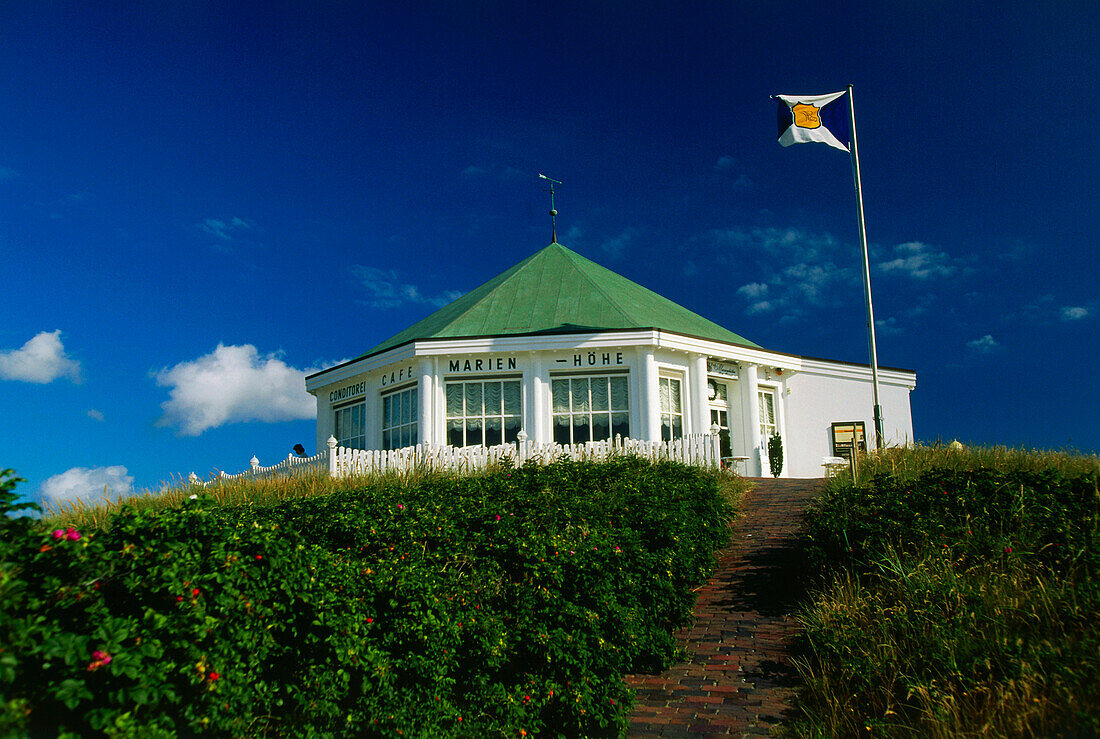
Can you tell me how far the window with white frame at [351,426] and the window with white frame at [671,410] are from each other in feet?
28.6

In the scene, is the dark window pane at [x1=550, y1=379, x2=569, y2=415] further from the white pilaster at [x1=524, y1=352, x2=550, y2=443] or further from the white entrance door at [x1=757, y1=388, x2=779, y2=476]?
the white entrance door at [x1=757, y1=388, x2=779, y2=476]

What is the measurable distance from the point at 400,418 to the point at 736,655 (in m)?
14.5

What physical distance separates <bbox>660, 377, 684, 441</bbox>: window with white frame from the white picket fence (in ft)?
12.2

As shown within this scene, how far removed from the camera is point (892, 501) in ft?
28.4

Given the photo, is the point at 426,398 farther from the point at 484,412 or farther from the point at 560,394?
the point at 560,394

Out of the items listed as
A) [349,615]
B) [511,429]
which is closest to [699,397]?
[511,429]

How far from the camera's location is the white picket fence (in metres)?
14.5

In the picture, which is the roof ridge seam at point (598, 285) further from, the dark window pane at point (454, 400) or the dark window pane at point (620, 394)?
the dark window pane at point (454, 400)

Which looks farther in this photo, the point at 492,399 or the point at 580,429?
the point at 492,399

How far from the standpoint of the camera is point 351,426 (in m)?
23.2

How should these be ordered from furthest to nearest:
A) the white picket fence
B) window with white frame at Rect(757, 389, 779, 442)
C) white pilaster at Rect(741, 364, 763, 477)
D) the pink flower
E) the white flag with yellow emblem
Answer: window with white frame at Rect(757, 389, 779, 442), white pilaster at Rect(741, 364, 763, 477), the white flag with yellow emblem, the white picket fence, the pink flower

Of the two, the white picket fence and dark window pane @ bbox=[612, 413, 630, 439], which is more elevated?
dark window pane @ bbox=[612, 413, 630, 439]

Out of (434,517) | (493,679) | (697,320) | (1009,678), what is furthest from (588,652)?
(697,320)

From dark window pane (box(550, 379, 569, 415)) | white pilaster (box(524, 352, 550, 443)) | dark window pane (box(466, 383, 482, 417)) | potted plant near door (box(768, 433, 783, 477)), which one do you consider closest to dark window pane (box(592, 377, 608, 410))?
dark window pane (box(550, 379, 569, 415))
